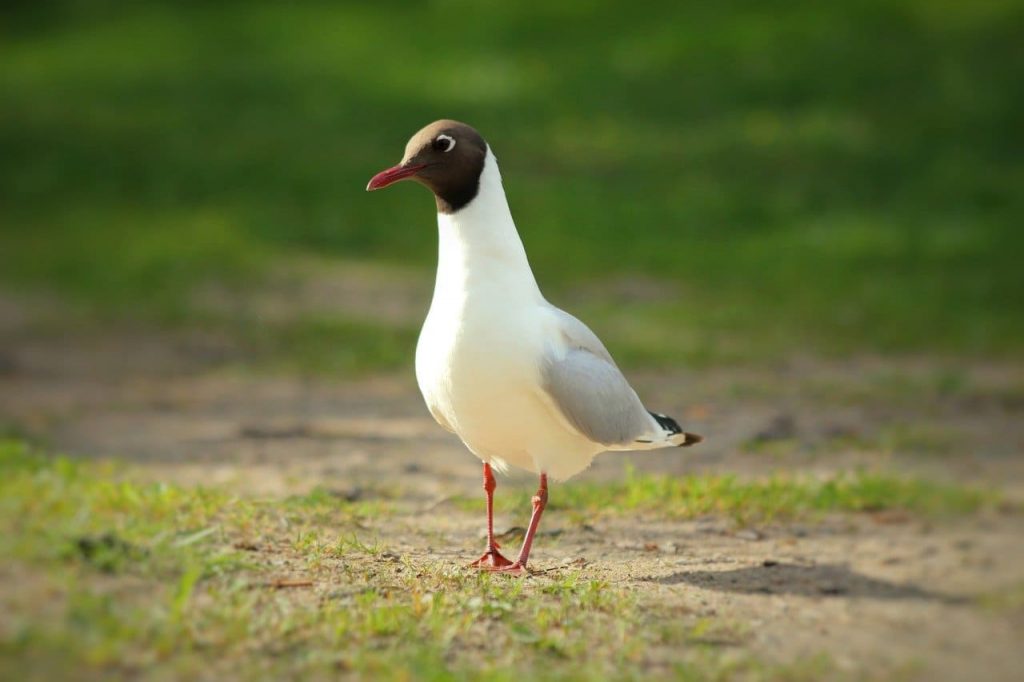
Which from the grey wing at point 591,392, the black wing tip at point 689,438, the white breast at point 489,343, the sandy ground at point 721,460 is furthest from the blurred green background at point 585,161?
the white breast at point 489,343

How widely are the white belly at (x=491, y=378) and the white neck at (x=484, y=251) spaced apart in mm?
102

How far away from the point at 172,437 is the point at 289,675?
15.7 ft

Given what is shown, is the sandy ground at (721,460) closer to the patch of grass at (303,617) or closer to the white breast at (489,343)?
the patch of grass at (303,617)

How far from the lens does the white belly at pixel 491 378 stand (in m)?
5.00

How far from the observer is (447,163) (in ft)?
17.1

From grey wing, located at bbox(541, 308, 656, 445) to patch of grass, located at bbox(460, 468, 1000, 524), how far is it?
919mm

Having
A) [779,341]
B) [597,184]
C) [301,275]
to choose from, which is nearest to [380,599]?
[779,341]

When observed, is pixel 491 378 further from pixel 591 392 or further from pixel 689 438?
pixel 689 438

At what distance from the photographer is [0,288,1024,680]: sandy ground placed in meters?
4.09

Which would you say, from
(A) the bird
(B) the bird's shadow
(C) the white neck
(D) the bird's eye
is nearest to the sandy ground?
(B) the bird's shadow

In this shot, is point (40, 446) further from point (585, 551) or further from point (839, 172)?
point (839, 172)

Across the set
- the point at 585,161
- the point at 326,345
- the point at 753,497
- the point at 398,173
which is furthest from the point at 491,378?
the point at 585,161

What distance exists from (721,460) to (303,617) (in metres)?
3.76

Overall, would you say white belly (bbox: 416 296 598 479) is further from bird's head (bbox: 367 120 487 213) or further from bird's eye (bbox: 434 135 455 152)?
bird's eye (bbox: 434 135 455 152)
